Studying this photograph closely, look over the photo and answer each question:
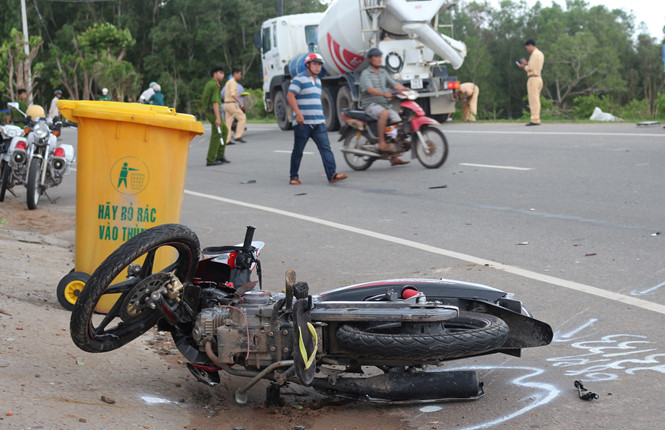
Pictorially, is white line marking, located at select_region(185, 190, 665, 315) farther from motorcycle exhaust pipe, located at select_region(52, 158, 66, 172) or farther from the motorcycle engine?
motorcycle exhaust pipe, located at select_region(52, 158, 66, 172)

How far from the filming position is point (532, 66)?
68.3 ft

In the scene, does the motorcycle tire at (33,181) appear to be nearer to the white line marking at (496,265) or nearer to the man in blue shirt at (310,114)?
the white line marking at (496,265)

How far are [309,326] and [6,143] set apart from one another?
9000 millimetres

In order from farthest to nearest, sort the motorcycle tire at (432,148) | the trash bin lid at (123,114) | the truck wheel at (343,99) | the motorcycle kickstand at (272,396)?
the truck wheel at (343,99) < the motorcycle tire at (432,148) < the trash bin lid at (123,114) < the motorcycle kickstand at (272,396)

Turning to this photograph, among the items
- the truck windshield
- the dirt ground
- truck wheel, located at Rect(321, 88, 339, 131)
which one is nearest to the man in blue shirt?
the dirt ground

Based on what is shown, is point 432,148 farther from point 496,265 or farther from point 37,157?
point 496,265

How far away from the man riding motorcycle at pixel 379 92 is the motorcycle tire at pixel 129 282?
9199 millimetres

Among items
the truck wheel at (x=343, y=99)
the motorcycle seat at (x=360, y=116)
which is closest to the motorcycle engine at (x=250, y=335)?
the motorcycle seat at (x=360, y=116)

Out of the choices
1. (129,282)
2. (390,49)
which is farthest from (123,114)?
(390,49)

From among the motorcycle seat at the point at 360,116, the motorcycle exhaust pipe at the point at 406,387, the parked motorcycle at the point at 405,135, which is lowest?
the motorcycle exhaust pipe at the point at 406,387

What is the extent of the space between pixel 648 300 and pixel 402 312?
2.47 metres

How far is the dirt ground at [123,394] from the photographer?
11.8 ft

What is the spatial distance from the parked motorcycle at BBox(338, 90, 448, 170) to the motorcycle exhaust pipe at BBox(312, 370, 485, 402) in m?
9.30

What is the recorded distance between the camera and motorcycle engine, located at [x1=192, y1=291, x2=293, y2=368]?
381 centimetres
